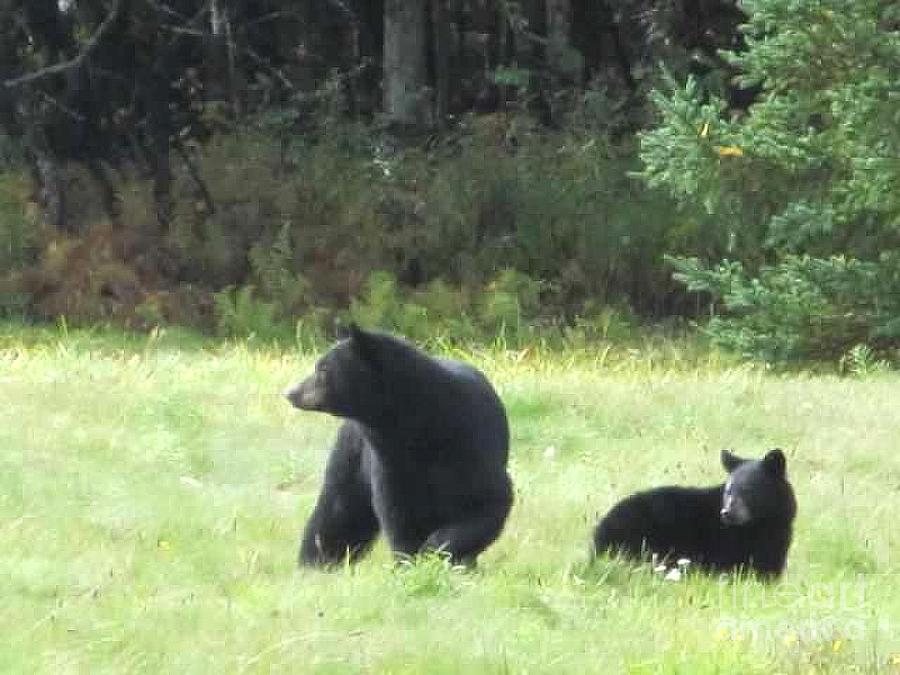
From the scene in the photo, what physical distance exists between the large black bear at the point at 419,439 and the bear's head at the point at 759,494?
1.03 meters

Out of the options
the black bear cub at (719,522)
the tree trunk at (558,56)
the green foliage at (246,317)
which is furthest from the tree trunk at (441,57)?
the black bear cub at (719,522)

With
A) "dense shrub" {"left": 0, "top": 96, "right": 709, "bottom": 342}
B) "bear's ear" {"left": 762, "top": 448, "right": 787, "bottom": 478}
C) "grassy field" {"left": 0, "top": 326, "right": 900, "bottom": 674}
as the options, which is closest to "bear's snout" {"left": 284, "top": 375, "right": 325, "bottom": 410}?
"grassy field" {"left": 0, "top": 326, "right": 900, "bottom": 674}

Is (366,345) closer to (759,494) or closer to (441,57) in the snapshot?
(759,494)


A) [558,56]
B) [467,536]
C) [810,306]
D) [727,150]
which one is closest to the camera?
[467,536]

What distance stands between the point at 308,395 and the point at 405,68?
53.7 ft

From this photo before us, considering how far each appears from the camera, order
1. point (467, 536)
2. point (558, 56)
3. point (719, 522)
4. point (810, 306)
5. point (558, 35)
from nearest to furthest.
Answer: point (467, 536), point (719, 522), point (810, 306), point (558, 56), point (558, 35)

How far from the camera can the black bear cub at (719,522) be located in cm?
817

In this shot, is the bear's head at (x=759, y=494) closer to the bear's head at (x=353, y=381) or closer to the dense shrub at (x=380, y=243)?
the bear's head at (x=353, y=381)

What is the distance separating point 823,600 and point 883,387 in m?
5.94

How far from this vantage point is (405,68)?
23.8 meters

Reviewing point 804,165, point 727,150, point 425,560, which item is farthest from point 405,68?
point 425,560

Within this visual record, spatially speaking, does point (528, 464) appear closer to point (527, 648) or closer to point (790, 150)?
point (527, 648)

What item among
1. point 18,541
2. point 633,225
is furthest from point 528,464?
point 633,225

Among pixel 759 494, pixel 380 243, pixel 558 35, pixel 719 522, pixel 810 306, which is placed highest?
pixel 558 35
